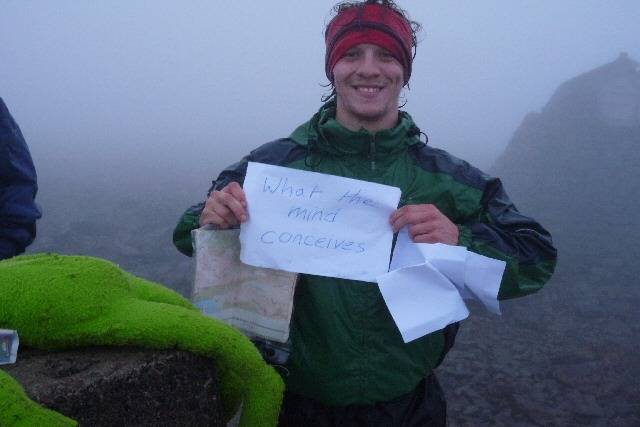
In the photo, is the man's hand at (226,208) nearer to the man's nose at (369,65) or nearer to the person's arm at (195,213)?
the person's arm at (195,213)

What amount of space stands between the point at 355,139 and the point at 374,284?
0.65 m

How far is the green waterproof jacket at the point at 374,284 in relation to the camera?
204cm

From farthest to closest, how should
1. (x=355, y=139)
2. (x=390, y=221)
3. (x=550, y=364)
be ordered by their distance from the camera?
(x=550, y=364) → (x=355, y=139) → (x=390, y=221)

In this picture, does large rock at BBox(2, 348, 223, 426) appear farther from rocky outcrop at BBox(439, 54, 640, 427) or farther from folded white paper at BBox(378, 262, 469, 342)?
rocky outcrop at BBox(439, 54, 640, 427)

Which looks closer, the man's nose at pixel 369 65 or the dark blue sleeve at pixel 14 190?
the man's nose at pixel 369 65

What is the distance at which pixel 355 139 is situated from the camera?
2143 millimetres

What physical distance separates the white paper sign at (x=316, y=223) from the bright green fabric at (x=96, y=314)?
58 centimetres

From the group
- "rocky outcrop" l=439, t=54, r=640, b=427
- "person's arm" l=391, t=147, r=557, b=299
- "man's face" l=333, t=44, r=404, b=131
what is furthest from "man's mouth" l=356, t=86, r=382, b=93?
"rocky outcrop" l=439, t=54, r=640, b=427

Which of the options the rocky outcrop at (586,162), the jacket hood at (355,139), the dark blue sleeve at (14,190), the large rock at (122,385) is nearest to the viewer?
the large rock at (122,385)

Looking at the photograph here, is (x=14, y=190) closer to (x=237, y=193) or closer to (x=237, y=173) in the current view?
(x=237, y=173)

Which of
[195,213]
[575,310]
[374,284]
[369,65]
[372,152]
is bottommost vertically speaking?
[575,310]

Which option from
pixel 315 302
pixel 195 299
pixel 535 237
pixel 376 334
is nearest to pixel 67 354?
pixel 195 299

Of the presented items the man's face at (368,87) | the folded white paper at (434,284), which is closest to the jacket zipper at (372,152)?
the man's face at (368,87)

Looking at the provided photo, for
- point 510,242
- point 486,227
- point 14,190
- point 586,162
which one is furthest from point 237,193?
point 586,162
